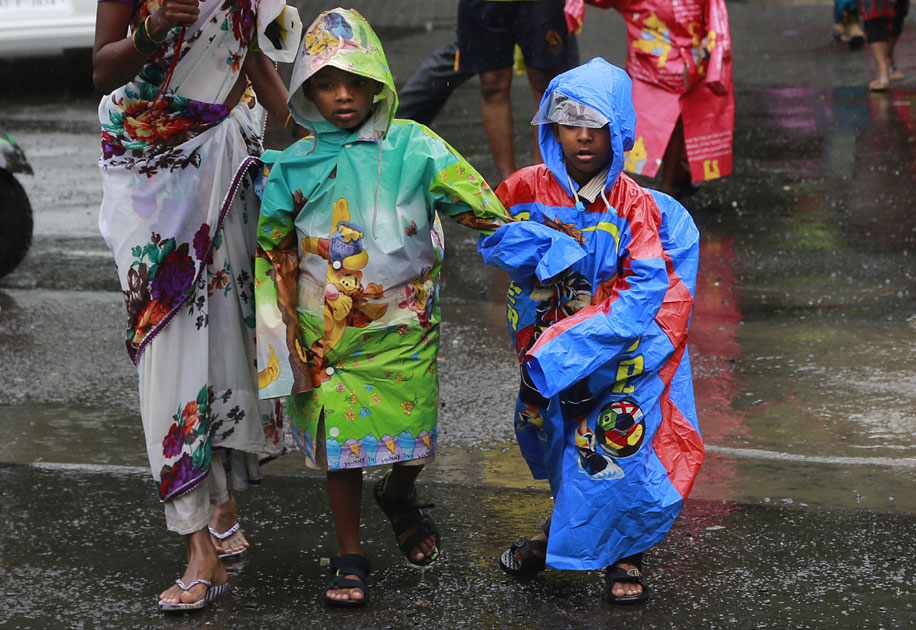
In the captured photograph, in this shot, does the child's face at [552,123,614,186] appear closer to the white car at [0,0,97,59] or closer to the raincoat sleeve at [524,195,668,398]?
the raincoat sleeve at [524,195,668,398]

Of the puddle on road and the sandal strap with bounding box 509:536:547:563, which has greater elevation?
the sandal strap with bounding box 509:536:547:563

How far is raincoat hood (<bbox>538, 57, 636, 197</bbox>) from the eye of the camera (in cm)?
351

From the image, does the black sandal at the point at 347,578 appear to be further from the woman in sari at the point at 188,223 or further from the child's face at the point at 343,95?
the child's face at the point at 343,95

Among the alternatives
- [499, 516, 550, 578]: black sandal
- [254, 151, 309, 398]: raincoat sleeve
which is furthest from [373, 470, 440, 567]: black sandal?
[254, 151, 309, 398]: raincoat sleeve

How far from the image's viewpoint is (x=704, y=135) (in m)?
7.45

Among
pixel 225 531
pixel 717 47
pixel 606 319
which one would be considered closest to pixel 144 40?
pixel 606 319

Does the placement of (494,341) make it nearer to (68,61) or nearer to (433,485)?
(433,485)

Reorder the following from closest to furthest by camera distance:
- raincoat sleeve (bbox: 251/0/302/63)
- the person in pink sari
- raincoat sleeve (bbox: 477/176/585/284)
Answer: raincoat sleeve (bbox: 477/176/585/284) → raincoat sleeve (bbox: 251/0/302/63) → the person in pink sari

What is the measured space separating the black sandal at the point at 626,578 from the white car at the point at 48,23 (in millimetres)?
6449

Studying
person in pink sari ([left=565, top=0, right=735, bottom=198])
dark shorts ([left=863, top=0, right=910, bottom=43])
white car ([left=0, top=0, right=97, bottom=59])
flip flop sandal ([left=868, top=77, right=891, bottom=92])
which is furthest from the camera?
flip flop sandal ([left=868, top=77, right=891, bottom=92])

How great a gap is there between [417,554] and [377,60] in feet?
4.48

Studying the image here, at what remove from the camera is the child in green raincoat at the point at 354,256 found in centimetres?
350

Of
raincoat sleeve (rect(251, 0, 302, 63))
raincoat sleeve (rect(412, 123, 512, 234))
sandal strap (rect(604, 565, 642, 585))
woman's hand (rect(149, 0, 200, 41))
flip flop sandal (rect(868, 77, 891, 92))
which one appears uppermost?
woman's hand (rect(149, 0, 200, 41))

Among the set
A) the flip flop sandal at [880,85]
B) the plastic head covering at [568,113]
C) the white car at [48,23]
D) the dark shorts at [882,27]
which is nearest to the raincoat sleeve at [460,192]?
the plastic head covering at [568,113]
